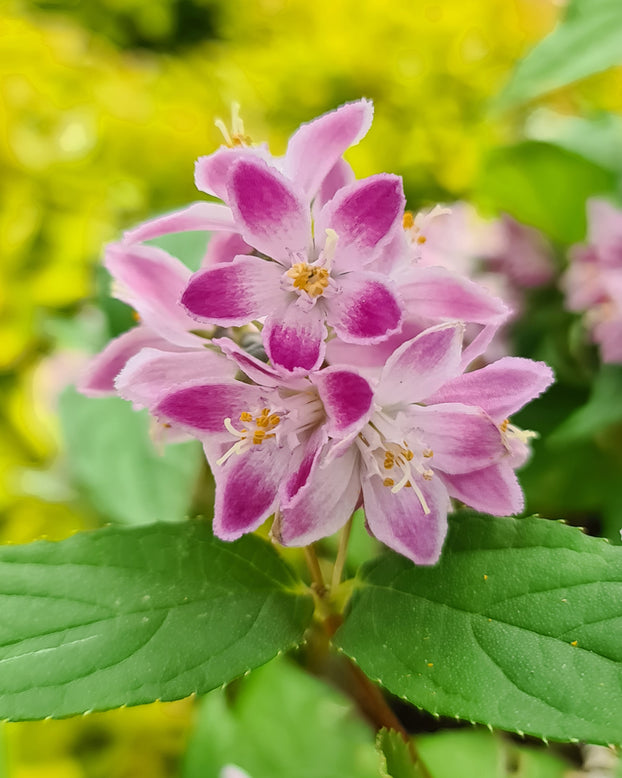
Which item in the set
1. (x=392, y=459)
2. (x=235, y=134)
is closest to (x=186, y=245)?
(x=235, y=134)

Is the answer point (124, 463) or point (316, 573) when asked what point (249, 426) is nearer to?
point (316, 573)

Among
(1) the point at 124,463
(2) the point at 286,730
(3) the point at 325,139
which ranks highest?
(3) the point at 325,139

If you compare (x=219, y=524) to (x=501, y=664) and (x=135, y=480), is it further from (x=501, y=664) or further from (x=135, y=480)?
(x=135, y=480)

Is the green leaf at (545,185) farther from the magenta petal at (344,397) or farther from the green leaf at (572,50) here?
the magenta petal at (344,397)

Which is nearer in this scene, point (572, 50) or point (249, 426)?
point (249, 426)

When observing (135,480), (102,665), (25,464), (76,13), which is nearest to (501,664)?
(102,665)

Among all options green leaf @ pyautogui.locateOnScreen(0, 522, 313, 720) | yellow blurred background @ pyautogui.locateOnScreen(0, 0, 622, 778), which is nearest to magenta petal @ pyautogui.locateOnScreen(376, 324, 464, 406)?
green leaf @ pyautogui.locateOnScreen(0, 522, 313, 720)

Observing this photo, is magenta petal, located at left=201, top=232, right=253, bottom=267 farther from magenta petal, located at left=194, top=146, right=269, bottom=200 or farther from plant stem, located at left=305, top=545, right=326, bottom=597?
plant stem, located at left=305, top=545, right=326, bottom=597
